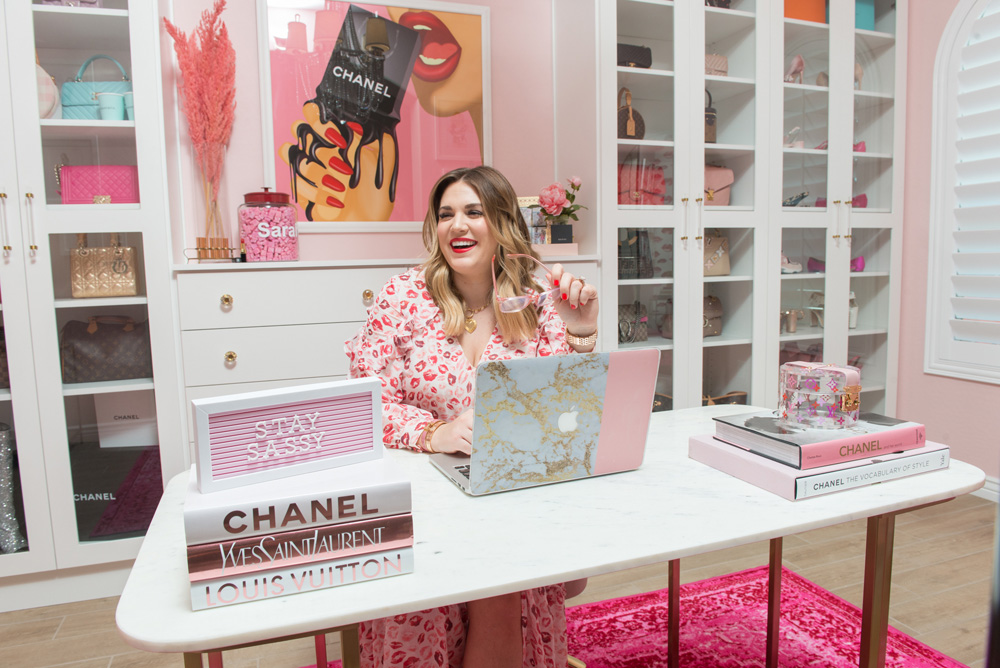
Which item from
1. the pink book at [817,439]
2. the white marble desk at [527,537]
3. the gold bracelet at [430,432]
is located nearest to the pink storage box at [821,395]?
the pink book at [817,439]

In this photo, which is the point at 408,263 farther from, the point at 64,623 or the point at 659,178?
the point at 64,623

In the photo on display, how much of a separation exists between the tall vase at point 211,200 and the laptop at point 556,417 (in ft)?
5.47

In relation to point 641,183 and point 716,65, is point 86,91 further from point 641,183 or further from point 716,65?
point 716,65

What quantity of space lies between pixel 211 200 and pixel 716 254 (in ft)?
7.31

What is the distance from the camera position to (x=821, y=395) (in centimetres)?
126

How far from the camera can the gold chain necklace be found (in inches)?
66.4

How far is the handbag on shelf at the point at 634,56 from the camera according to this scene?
2.79 meters

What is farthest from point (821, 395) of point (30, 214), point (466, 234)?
point (30, 214)

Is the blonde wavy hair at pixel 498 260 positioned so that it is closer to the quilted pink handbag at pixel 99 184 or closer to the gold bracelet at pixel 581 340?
the gold bracelet at pixel 581 340

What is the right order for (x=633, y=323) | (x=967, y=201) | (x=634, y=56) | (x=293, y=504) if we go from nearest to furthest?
1. (x=293, y=504)
2. (x=634, y=56)
3. (x=633, y=323)
4. (x=967, y=201)

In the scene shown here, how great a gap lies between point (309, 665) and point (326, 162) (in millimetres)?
1876

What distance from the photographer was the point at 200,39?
2.43 m

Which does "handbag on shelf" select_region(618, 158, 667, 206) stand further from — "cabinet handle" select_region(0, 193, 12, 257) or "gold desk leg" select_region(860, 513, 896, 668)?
"cabinet handle" select_region(0, 193, 12, 257)

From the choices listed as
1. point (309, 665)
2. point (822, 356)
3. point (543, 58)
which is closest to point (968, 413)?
point (822, 356)
